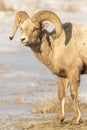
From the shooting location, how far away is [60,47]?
13.7 meters

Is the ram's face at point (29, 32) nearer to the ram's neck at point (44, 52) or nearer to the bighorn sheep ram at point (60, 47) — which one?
the bighorn sheep ram at point (60, 47)

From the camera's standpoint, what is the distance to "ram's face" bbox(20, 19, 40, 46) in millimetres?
12988

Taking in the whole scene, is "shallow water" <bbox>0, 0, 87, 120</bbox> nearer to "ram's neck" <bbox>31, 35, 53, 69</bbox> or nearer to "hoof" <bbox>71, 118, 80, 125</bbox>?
"hoof" <bbox>71, 118, 80, 125</bbox>

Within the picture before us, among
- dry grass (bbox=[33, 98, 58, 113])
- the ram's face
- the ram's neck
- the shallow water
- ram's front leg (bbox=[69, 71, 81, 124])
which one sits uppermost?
the ram's face

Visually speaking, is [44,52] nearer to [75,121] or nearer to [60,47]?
[60,47]

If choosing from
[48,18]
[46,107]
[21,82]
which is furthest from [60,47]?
[21,82]

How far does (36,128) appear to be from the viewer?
13125 millimetres

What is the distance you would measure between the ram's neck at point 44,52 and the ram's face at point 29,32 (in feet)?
0.86

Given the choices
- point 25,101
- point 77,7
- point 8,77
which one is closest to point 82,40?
point 25,101

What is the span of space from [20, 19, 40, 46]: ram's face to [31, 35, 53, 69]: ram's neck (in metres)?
0.26

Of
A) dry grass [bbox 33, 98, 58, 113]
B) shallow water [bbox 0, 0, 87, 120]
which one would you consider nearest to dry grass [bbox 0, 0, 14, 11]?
shallow water [bbox 0, 0, 87, 120]

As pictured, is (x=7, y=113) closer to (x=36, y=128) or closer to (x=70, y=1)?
(x=36, y=128)

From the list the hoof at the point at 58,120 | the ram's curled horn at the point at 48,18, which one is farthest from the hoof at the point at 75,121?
the ram's curled horn at the point at 48,18

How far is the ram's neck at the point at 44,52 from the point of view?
44.5 feet
